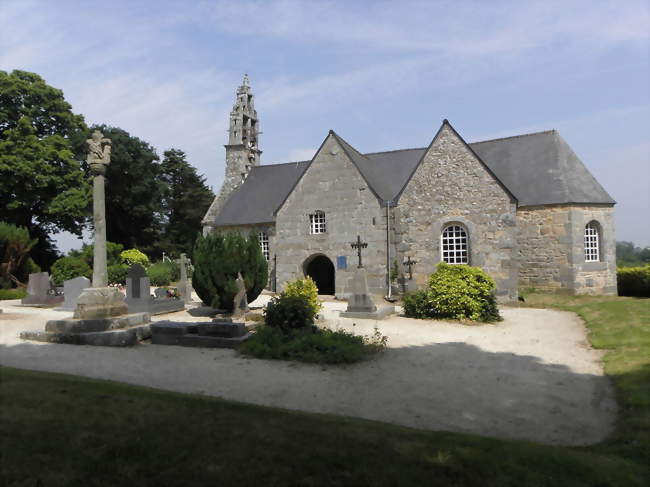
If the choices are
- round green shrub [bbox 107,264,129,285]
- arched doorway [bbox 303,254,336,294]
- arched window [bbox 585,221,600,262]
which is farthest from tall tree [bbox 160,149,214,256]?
arched window [bbox 585,221,600,262]

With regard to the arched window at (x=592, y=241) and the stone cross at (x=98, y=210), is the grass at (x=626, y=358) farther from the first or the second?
the stone cross at (x=98, y=210)

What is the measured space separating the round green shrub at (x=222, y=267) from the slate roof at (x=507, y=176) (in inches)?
294

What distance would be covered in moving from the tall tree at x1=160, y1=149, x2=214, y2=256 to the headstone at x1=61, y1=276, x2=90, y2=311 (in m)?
26.0

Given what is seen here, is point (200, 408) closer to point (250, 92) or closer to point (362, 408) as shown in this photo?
point (362, 408)

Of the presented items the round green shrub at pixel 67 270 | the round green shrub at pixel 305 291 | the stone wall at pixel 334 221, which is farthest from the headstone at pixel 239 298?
the round green shrub at pixel 67 270

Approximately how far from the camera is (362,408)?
555 cm

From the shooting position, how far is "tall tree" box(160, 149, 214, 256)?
142 feet

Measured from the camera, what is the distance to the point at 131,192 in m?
Answer: 39.5

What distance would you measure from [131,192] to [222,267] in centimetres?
3043

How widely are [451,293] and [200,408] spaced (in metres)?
9.81

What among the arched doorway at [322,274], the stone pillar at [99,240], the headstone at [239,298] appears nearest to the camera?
the stone pillar at [99,240]

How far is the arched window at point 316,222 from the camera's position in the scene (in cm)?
2031

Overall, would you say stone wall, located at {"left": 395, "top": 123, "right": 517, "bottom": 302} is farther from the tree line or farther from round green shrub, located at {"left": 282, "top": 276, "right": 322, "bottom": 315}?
the tree line

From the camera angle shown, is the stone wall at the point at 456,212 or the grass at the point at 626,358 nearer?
the grass at the point at 626,358
